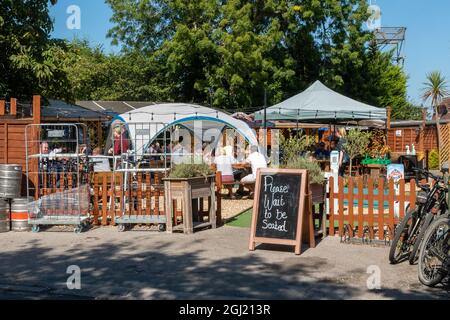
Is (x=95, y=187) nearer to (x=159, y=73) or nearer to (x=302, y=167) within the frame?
(x=302, y=167)

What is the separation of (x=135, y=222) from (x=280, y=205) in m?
2.97

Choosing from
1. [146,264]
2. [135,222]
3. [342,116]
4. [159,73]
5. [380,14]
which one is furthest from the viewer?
[159,73]

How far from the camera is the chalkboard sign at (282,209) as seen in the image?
8.49 meters

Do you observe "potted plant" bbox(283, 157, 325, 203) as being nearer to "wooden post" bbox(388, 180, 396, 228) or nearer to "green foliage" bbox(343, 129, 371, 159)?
"wooden post" bbox(388, 180, 396, 228)

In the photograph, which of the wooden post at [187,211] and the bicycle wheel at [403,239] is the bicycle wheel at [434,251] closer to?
the bicycle wheel at [403,239]

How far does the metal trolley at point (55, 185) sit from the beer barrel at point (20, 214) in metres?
0.13

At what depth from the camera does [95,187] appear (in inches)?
430

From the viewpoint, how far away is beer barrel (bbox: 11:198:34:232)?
10641 millimetres

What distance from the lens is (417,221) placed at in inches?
300

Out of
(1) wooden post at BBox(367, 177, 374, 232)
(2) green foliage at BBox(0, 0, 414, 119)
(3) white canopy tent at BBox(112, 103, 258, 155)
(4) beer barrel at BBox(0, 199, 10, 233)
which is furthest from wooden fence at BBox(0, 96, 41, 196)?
(2) green foliage at BBox(0, 0, 414, 119)

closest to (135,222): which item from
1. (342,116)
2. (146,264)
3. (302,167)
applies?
(146,264)

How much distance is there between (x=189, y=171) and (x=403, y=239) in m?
3.91

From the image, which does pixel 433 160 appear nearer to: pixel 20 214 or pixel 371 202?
pixel 371 202
